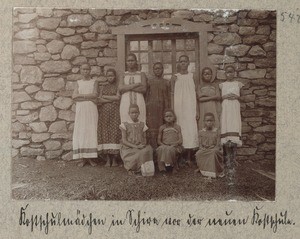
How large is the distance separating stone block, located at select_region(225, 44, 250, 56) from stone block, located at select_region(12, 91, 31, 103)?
3.56ft

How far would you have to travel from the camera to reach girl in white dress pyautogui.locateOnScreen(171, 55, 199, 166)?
1959 mm

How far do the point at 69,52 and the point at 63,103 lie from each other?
271 millimetres

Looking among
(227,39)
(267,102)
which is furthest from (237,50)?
(267,102)

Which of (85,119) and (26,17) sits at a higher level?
(26,17)

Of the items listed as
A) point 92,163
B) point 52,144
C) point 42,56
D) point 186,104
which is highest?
point 42,56

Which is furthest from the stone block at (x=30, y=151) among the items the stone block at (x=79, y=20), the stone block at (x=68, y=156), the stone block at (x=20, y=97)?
the stone block at (x=79, y=20)

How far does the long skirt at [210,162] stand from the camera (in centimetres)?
196

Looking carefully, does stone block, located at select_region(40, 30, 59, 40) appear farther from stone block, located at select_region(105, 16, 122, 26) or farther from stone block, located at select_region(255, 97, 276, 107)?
stone block, located at select_region(255, 97, 276, 107)

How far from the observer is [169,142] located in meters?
1.96

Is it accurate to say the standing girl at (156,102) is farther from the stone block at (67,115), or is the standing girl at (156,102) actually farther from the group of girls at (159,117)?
the stone block at (67,115)

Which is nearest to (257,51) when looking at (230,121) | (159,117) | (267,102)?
(267,102)

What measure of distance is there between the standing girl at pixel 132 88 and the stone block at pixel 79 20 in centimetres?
28

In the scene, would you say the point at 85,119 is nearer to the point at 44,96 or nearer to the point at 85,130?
the point at 85,130

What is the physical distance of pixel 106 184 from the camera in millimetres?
1955
